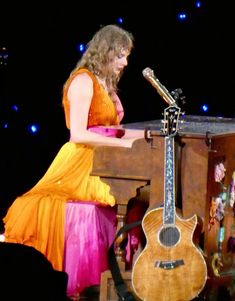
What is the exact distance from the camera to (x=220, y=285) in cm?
421

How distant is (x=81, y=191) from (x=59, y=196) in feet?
0.48

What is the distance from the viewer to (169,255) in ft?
12.6

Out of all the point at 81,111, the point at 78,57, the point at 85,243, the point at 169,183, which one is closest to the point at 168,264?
the point at 169,183

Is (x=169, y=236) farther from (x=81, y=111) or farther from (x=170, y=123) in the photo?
(x=81, y=111)

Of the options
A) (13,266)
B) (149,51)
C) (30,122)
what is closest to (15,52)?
(30,122)

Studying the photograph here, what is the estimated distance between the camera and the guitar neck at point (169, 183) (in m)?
3.81

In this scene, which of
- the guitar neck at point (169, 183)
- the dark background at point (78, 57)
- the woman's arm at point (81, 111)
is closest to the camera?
the guitar neck at point (169, 183)

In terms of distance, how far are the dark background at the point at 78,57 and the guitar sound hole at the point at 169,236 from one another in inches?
86.6

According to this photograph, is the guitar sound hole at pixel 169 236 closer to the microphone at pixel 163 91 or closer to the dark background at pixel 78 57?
the microphone at pixel 163 91

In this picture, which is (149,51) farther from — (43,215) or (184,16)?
(43,215)

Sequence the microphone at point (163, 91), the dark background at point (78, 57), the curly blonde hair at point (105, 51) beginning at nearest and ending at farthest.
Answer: the microphone at point (163, 91)
the curly blonde hair at point (105, 51)
the dark background at point (78, 57)

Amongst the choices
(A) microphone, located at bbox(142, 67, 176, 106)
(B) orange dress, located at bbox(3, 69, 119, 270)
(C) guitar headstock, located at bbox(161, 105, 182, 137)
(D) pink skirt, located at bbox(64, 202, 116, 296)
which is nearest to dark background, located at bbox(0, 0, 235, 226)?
(B) orange dress, located at bbox(3, 69, 119, 270)

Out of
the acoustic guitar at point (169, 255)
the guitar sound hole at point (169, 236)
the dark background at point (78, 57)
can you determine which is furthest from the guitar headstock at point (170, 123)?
the dark background at point (78, 57)

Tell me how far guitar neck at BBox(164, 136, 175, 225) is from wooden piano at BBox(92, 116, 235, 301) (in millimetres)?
74
